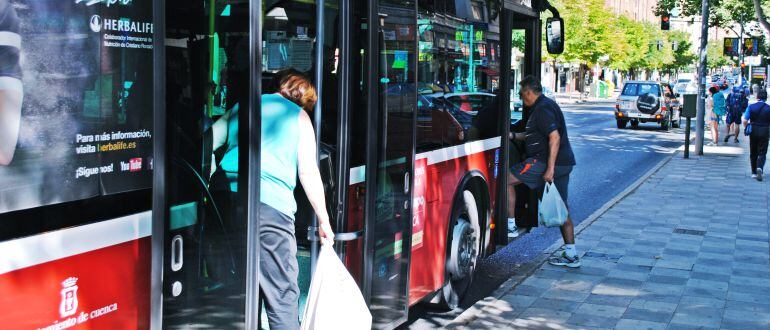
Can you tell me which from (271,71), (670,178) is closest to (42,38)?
(271,71)

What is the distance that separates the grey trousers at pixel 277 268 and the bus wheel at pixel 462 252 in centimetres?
236

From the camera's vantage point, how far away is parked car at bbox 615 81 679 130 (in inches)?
1272

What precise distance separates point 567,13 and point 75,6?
193 feet

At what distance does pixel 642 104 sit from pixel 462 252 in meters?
27.1

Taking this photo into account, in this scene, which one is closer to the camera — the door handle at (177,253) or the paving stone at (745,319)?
the door handle at (177,253)

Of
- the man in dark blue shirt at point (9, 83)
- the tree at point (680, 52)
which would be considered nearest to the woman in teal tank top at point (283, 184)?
the man in dark blue shirt at point (9, 83)

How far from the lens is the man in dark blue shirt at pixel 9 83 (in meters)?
2.64

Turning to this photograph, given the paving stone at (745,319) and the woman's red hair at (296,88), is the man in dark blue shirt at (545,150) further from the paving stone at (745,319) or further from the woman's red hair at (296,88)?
the woman's red hair at (296,88)

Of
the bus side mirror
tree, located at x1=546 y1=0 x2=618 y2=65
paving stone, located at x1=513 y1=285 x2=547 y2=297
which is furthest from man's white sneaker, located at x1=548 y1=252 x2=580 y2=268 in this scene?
tree, located at x1=546 y1=0 x2=618 y2=65

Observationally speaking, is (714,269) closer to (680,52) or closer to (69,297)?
(69,297)

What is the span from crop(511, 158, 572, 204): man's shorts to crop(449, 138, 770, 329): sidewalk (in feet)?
2.68

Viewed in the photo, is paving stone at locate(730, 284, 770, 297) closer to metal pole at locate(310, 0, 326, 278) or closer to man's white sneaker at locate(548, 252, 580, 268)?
man's white sneaker at locate(548, 252, 580, 268)

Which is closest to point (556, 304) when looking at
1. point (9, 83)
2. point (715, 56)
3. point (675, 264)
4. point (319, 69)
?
point (675, 264)

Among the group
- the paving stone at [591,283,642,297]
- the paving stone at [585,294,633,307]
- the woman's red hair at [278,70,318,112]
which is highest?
the woman's red hair at [278,70,318,112]
